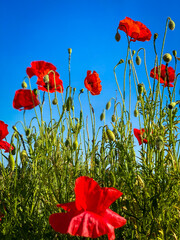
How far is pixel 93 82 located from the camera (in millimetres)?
2205

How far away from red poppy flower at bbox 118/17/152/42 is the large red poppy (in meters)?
0.44

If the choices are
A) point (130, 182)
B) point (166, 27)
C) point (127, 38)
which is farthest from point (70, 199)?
point (166, 27)

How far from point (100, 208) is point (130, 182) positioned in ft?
1.41

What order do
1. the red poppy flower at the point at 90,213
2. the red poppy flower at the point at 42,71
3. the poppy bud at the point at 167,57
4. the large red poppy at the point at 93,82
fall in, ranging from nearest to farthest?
the red poppy flower at the point at 90,213, the poppy bud at the point at 167,57, the red poppy flower at the point at 42,71, the large red poppy at the point at 93,82

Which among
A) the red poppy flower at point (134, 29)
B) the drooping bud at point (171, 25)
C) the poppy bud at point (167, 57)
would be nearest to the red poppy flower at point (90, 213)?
the poppy bud at point (167, 57)

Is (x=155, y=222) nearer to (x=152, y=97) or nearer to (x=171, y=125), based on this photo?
(x=171, y=125)

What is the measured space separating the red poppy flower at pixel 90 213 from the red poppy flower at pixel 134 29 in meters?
1.07

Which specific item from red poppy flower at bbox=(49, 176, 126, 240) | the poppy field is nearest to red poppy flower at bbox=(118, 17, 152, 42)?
the poppy field

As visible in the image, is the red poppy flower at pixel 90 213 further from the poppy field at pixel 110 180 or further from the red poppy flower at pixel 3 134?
the red poppy flower at pixel 3 134

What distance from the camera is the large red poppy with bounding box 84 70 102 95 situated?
2186 millimetres

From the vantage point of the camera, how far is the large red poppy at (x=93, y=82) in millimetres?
2186

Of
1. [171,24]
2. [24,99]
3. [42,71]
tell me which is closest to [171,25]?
[171,24]

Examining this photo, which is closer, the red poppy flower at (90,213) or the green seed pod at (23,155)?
the red poppy flower at (90,213)

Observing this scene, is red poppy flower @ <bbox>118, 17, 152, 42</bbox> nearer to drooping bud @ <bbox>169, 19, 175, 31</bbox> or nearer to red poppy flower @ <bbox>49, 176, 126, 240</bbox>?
drooping bud @ <bbox>169, 19, 175, 31</bbox>
